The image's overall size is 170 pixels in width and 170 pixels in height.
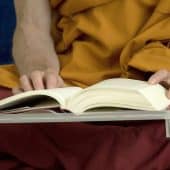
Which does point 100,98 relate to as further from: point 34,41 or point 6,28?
point 6,28

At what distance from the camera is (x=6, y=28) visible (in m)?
1.91

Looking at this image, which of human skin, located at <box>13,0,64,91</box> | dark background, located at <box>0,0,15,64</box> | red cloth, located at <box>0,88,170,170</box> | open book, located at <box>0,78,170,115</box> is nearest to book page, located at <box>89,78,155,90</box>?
open book, located at <box>0,78,170,115</box>

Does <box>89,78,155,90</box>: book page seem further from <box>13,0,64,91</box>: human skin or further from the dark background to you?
the dark background

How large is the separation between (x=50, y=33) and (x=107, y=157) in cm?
46

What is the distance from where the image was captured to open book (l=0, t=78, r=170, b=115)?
0.94 meters

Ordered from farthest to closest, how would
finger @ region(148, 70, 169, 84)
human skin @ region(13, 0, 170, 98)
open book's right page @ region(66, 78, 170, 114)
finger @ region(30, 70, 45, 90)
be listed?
human skin @ region(13, 0, 170, 98) → finger @ region(30, 70, 45, 90) → finger @ region(148, 70, 169, 84) → open book's right page @ region(66, 78, 170, 114)

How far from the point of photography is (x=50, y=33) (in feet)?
4.87

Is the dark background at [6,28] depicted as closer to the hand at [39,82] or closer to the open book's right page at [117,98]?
the hand at [39,82]

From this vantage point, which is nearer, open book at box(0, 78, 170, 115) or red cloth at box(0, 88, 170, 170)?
open book at box(0, 78, 170, 115)

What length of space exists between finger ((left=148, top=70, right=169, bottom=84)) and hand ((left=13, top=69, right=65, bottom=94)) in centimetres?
21

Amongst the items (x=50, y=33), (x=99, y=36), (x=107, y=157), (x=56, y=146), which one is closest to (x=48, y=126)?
(x=56, y=146)

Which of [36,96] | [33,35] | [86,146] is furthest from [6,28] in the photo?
[36,96]

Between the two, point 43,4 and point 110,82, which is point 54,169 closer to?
point 110,82

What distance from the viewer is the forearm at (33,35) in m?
1.40
